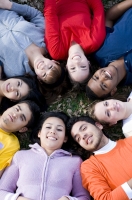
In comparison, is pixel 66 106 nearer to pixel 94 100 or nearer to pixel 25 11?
pixel 94 100

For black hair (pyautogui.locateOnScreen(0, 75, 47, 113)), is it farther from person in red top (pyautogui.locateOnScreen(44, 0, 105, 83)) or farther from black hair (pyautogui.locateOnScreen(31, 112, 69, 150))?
person in red top (pyautogui.locateOnScreen(44, 0, 105, 83))

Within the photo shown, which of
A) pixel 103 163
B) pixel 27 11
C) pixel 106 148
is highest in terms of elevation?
pixel 27 11

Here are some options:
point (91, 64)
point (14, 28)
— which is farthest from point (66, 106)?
point (14, 28)

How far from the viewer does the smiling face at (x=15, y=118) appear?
3432mm

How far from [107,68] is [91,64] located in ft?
1.48

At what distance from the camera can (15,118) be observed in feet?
11.3

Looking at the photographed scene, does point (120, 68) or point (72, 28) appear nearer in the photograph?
point (120, 68)

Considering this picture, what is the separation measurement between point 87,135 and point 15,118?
31.3 inches

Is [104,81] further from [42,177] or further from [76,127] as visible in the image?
[42,177]

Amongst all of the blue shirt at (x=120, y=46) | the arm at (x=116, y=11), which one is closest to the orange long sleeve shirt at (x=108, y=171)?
the blue shirt at (x=120, y=46)

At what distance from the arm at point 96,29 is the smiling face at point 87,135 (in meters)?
0.89

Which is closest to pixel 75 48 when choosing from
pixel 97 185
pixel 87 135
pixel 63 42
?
pixel 63 42

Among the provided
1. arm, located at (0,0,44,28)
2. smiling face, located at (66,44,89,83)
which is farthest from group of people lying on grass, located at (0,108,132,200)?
arm, located at (0,0,44,28)

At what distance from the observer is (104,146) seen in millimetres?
3375
